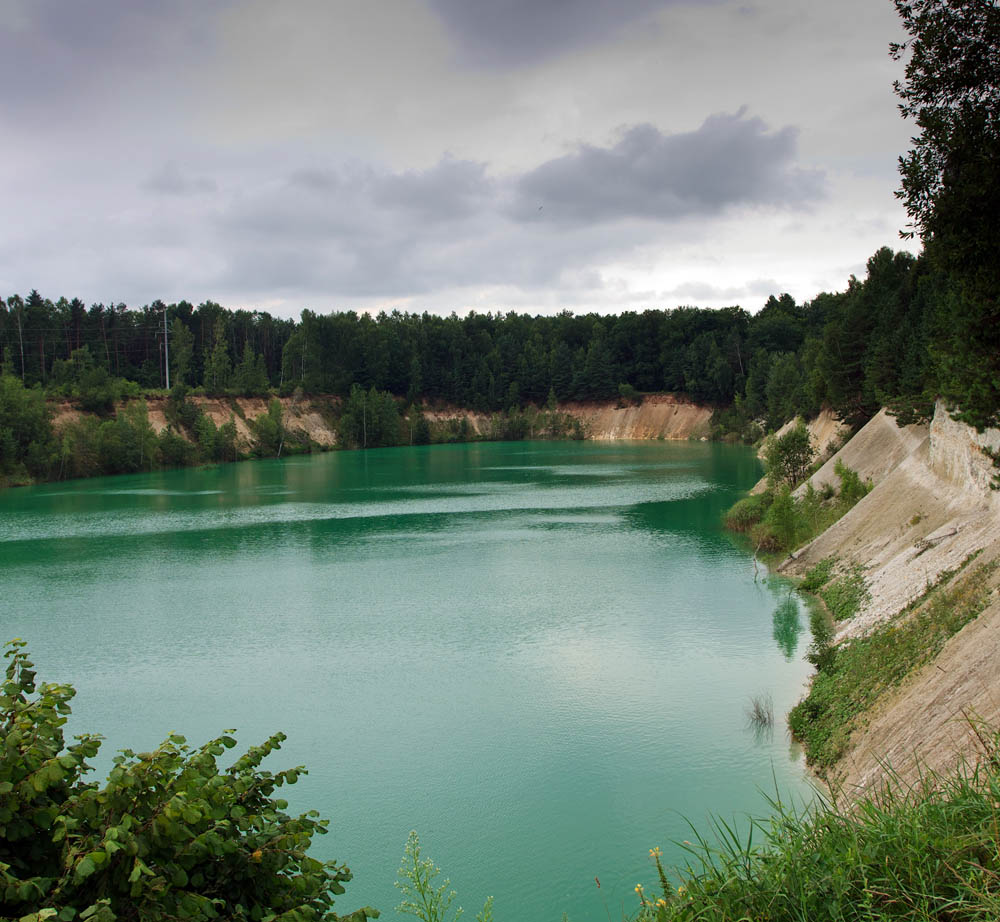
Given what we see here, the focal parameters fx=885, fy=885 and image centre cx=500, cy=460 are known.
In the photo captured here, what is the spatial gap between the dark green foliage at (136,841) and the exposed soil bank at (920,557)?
451cm

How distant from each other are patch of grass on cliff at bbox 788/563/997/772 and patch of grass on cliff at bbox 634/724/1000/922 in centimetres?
757

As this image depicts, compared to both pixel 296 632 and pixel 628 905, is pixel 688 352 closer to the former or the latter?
pixel 296 632

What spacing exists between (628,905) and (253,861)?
659 cm

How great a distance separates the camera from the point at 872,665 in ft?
49.6

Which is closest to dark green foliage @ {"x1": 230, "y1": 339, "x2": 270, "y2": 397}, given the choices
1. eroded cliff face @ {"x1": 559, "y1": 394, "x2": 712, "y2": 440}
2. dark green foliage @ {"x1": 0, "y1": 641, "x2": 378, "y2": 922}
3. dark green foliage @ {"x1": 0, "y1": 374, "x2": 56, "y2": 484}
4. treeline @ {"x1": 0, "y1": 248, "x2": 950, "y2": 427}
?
treeline @ {"x1": 0, "y1": 248, "x2": 950, "y2": 427}

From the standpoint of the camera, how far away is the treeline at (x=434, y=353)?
332 ft

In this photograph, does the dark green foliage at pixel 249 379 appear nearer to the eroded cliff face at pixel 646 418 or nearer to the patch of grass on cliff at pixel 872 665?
the eroded cliff face at pixel 646 418

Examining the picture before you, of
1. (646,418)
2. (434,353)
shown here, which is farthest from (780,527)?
(434,353)

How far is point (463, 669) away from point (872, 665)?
865cm

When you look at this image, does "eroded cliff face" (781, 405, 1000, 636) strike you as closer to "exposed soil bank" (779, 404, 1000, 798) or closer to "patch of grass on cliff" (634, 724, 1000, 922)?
"exposed soil bank" (779, 404, 1000, 798)

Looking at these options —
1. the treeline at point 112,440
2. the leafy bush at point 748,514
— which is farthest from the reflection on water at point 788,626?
the treeline at point 112,440

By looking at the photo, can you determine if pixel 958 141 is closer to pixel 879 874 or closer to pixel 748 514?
pixel 879 874

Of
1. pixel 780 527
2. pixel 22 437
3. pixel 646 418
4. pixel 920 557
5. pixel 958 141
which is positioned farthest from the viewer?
pixel 646 418

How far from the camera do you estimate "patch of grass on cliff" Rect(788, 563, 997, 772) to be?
1382cm
